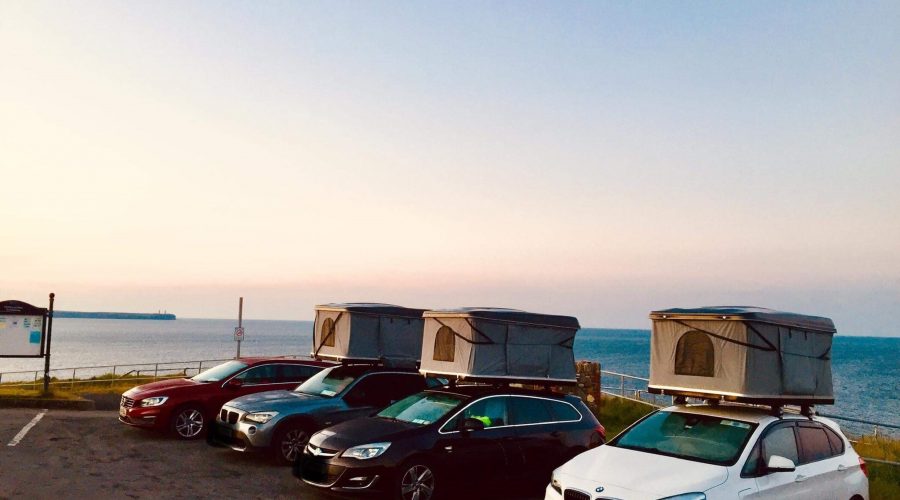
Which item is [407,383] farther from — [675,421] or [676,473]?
[676,473]

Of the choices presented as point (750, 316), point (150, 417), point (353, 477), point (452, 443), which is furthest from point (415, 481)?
point (150, 417)

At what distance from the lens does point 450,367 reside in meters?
11.0

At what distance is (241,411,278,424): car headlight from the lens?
448 inches

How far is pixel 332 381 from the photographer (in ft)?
42.0

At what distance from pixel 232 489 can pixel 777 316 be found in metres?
6.99

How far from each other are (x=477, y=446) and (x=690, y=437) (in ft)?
9.04

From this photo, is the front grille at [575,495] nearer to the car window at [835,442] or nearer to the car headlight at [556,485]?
the car headlight at [556,485]

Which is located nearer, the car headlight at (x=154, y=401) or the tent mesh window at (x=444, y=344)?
the tent mesh window at (x=444, y=344)

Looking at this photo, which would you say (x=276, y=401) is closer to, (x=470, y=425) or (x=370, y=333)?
(x=370, y=333)

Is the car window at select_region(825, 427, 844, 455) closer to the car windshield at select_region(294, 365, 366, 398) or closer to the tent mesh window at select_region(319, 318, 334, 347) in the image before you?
the car windshield at select_region(294, 365, 366, 398)

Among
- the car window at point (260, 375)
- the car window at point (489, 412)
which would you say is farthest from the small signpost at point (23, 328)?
the car window at point (489, 412)

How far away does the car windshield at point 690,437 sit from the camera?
23.7 feet

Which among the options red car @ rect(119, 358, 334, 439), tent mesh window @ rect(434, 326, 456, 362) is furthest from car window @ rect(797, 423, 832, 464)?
red car @ rect(119, 358, 334, 439)

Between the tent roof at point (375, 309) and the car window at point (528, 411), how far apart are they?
180 inches
